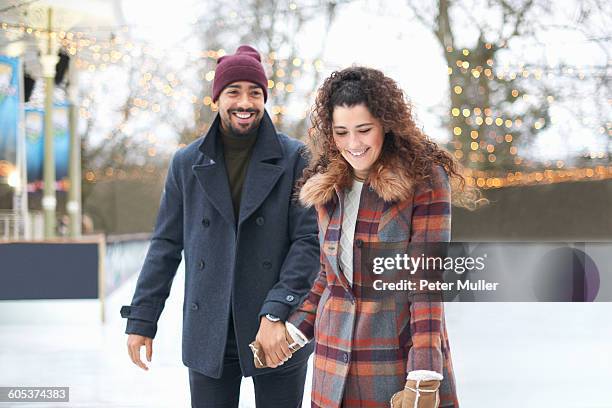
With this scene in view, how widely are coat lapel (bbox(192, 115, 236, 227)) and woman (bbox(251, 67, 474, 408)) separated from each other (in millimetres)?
255

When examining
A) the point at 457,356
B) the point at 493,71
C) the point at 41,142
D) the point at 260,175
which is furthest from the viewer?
the point at 41,142

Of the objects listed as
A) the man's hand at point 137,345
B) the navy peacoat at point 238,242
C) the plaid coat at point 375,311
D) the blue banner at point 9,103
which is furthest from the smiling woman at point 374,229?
the blue banner at point 9,103

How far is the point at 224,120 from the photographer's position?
4.02 ft

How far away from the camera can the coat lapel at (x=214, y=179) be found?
1.21 meters

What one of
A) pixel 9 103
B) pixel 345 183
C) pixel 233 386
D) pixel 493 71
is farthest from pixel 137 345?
pixel 493 71

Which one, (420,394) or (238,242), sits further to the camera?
(238,242)

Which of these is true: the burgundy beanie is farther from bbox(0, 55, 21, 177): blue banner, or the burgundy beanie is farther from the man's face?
bbox(0, 55, 21, 177): blue banner

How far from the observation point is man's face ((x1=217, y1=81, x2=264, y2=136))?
1212 mm

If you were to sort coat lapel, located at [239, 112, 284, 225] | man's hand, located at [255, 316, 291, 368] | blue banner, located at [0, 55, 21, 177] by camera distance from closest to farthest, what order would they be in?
man's hand, located at [255, 316, 291, 368], coat lapel, located at [239, 112, 284, 225], blue banner, located at [0, 55, 21, 177]

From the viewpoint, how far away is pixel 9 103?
3.86 metres

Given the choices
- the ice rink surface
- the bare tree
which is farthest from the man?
the bare tree

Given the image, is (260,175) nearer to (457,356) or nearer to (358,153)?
(358,153)

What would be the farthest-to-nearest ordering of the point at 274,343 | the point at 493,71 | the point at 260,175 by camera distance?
the point at 493,71 < the point at 260,175 < the point at 274,343

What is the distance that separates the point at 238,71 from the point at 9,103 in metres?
3.05
